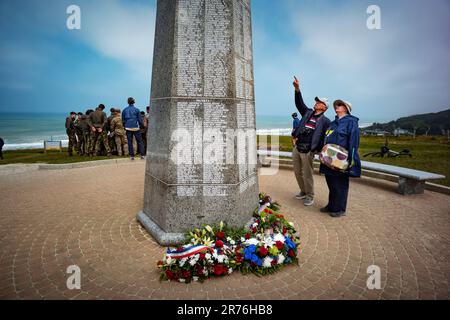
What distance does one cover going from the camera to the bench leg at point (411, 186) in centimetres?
603

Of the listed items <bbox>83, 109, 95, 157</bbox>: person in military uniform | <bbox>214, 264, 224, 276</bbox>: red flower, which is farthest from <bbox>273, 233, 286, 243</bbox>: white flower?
<bbox>83, 109, 95, 157</bbox>: person in military uniform

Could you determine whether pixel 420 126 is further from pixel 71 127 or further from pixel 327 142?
pixel 71 127

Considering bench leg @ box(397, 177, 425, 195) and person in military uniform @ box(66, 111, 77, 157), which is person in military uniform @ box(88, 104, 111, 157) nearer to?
person in military uniform @ box(66, 111, 77, 157)

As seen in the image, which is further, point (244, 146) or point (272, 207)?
point (272, 207)

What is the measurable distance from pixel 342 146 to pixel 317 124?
742 mm

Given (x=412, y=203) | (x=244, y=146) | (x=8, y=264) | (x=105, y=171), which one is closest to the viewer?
(x=8, y=264)

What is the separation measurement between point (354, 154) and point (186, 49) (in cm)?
338

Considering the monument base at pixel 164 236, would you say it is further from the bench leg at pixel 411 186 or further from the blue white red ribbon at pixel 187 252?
the bench leg at pixel 411 186

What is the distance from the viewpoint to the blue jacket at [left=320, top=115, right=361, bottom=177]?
4.27 m

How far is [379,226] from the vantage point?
4277mm

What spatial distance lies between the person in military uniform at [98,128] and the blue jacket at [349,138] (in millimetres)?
10885

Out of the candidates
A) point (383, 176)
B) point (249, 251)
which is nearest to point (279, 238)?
point (249, 251)

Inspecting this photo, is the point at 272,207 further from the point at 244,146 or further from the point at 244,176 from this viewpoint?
the point at 244,146
